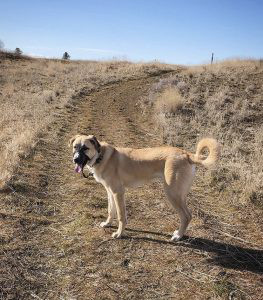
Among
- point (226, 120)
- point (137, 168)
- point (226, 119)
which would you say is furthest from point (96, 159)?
point (226, 119)

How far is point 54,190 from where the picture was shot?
23.8 ft

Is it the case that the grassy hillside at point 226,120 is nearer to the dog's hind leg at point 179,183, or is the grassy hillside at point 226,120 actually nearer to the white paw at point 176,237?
Result: the white paw at point 176,237

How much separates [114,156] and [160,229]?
136cm

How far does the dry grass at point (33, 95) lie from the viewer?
9.39 m

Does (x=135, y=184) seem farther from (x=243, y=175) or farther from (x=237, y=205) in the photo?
(x=243, y=175)

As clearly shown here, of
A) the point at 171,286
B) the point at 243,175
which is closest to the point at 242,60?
the point at 243,175

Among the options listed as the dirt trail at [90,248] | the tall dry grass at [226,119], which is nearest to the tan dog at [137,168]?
the dirt trail at [90,248]

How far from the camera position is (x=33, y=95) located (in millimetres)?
18734

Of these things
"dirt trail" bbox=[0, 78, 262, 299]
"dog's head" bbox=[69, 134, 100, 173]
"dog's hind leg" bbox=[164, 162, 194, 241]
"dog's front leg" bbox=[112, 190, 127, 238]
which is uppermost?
"dog's head" bbox=[69, 134, 100, 173]

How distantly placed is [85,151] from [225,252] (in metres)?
2.46

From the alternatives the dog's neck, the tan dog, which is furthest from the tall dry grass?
the dog's neck

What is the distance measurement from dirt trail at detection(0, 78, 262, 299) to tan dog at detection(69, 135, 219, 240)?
0.40 metres

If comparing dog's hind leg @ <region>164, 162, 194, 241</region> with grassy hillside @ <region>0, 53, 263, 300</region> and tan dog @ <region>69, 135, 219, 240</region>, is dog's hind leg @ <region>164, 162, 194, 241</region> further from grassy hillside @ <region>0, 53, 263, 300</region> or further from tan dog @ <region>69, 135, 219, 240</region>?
grassy hillside @ <region>0, 53, 263, 300</region>

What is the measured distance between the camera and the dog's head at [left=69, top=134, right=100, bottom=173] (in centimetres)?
556
